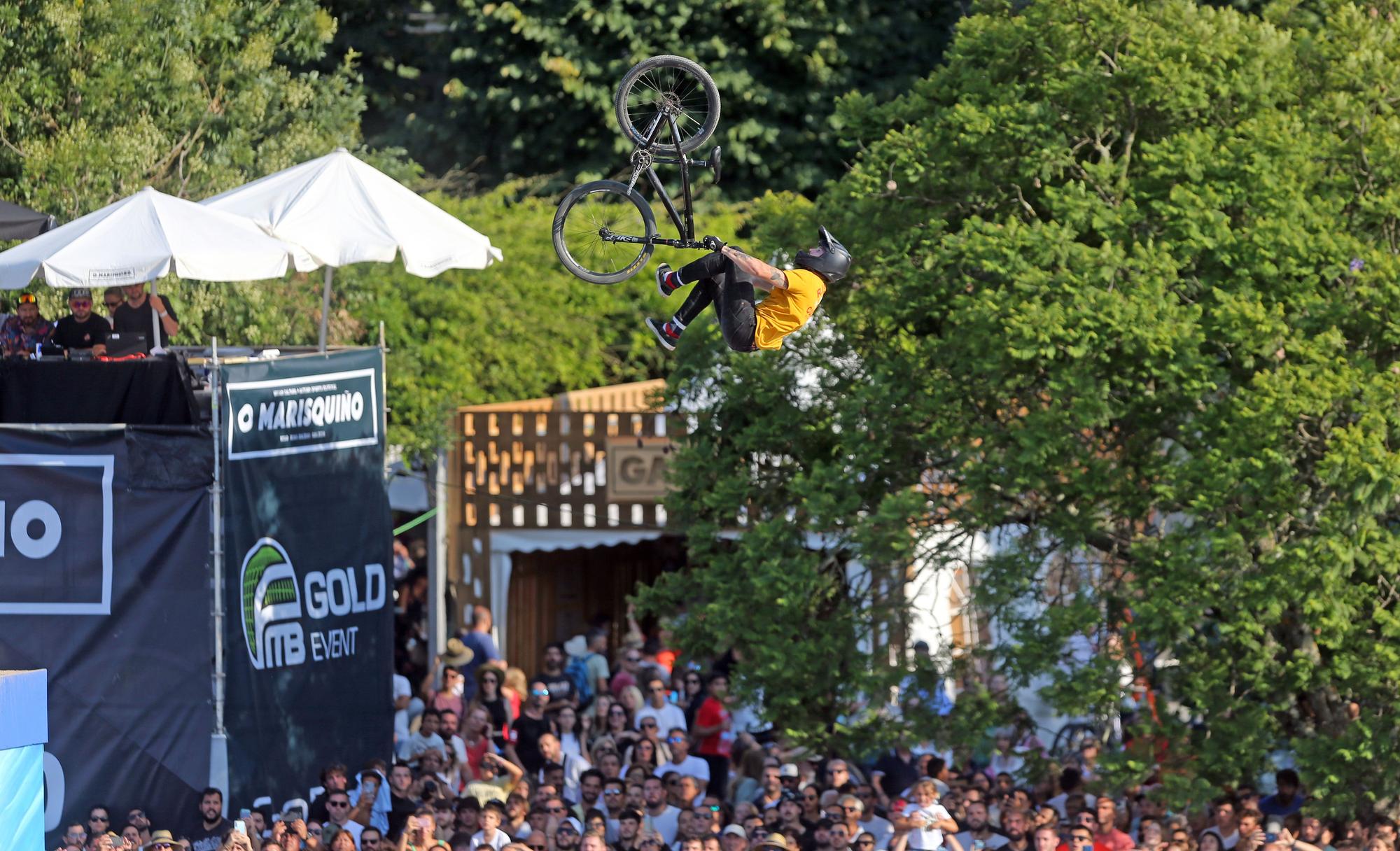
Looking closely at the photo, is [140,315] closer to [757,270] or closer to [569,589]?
[757,270]

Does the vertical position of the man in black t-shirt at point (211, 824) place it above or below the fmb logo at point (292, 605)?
below

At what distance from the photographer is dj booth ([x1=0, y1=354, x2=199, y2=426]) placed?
47.9 ft

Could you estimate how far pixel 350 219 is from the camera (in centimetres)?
1612

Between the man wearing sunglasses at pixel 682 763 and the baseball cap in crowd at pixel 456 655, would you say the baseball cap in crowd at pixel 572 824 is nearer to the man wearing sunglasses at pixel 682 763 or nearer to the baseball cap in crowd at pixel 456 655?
the man wearing sunglasses at pixel 682 763

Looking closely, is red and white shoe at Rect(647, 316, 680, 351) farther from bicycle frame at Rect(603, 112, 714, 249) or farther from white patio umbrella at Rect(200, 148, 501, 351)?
white patio umbrella at Rect(200, 148, 501, 351)

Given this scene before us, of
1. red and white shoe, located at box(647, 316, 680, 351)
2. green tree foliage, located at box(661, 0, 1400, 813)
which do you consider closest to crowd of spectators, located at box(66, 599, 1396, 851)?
green tree foliage, located at box(661, 0, 1400, 813)

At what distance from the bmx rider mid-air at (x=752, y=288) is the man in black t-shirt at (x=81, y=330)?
5887 millimetres

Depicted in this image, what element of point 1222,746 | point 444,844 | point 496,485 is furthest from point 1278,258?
A: point 496,485

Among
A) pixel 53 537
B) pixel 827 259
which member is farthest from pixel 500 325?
pixel 827 259

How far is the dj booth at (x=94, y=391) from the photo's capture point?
14.6 metres

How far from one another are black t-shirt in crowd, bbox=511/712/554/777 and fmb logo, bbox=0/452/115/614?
375 cm

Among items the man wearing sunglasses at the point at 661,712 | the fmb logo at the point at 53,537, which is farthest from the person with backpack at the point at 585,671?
the fmb logo at the point at 53,537

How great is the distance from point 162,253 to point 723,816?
6.22 meters

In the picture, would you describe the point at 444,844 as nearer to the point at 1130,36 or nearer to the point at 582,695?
the point at 582,695
